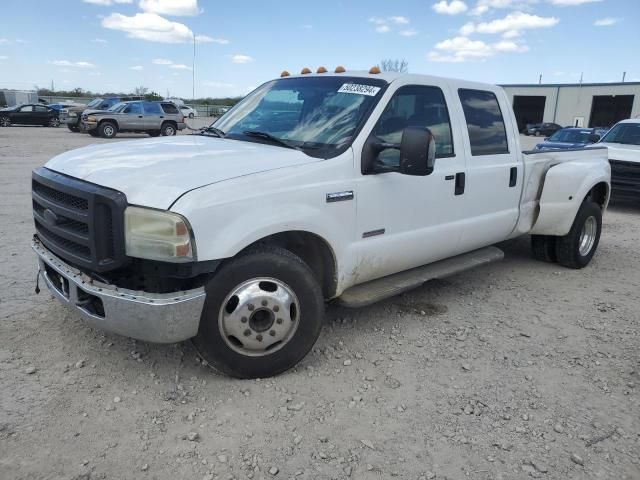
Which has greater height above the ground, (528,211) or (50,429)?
(528,211)

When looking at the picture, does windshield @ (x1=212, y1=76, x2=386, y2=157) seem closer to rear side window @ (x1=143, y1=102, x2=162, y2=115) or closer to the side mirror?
the side mirror

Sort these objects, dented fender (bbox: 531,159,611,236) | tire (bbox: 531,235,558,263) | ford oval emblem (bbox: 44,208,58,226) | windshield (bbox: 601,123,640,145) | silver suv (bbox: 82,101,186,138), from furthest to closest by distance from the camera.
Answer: silver suv (bbox: 82,101,186,138)
windshield (bbox: 601,123,640,145)
tire (bbox: 531,235,558,263)
dented fender (bbox: 531,159,611,236)
ford oval emblem (bbox: 44,208,58,226)

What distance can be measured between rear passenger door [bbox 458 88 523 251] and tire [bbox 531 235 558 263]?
1.00m

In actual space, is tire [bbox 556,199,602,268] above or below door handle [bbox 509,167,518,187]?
below

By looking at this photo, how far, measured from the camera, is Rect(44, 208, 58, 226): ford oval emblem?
326 centimetres

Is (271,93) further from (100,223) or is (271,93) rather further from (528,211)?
(528,211)

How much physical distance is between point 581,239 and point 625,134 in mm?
6447

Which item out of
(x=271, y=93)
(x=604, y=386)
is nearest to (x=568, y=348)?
(x=604, y=386)

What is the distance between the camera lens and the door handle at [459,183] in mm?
4352

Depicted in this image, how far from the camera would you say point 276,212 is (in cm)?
314

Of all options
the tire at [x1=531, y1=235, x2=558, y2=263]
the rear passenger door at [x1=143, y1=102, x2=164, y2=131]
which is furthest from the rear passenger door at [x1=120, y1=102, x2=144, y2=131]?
the tire at [x1=531, y1=235, x2=558, y2=263]

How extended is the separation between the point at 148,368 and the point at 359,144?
2.01 m

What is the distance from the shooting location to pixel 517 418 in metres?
3.07

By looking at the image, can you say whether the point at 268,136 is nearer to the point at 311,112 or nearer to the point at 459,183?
the point at 311,112
